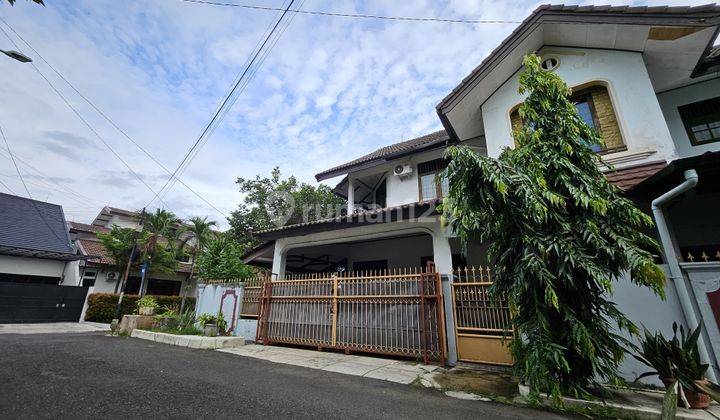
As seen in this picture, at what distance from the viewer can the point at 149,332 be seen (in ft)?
28.9

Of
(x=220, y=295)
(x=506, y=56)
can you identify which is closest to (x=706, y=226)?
(x=506, y=56)

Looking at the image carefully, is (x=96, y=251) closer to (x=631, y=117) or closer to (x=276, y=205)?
(x=276, y=205)

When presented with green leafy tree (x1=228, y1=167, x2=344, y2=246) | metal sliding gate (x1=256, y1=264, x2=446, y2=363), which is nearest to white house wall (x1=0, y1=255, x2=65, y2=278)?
green leafy tree (x1=228, y1=167, x2=344, y2=246)

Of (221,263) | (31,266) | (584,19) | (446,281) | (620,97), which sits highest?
(584,19)

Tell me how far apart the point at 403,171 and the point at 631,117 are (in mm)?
6167

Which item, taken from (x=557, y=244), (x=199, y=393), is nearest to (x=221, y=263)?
(x=199, y=393)

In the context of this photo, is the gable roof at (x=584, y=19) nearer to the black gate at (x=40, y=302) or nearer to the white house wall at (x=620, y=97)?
the white house wall at (x=620, y=97)

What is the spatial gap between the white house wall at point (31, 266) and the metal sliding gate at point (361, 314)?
54.0 feet

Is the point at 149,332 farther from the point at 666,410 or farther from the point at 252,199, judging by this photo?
the point at 252,199

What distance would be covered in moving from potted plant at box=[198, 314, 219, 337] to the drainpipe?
1011 cm

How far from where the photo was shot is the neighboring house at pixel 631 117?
4.53 m

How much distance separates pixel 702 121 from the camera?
23.3 ft

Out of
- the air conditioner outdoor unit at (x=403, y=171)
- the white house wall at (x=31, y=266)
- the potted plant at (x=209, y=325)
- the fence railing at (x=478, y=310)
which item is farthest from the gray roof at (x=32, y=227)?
the fence railing at (x=478, y=310)

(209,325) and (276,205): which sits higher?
(276,205)
